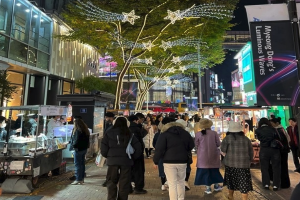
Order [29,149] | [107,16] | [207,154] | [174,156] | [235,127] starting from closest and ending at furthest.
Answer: [174,156], [235,127], [207,154], [29,149], [107,16]

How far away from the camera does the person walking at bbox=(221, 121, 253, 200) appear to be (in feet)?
14.4

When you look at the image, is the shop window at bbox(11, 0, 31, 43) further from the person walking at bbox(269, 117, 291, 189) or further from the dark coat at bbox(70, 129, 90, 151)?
the person walking at bbox(269, 117, 291, 189)

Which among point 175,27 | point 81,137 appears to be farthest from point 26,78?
point 81,137

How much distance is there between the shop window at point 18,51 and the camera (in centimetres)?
1440

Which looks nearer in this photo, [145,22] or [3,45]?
[3,45]

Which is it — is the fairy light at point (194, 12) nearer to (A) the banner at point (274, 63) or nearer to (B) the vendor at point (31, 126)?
(B) the vendor at point (31, 126)

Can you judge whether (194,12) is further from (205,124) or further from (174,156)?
(174,156)

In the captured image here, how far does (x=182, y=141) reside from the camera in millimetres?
4070

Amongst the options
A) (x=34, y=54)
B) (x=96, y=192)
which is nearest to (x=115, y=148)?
(x=96, y=192)

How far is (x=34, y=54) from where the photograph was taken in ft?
55.9

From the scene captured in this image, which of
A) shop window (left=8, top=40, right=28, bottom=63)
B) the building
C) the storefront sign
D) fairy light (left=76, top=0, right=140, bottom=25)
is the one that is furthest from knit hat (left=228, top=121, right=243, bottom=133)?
shop window (left=8, top=40, right=28, bottom=63)

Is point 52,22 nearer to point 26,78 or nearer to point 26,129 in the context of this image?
point 26,78

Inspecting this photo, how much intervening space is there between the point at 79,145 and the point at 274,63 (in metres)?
5.07

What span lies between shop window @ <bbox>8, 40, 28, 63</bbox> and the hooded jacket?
14240mm
